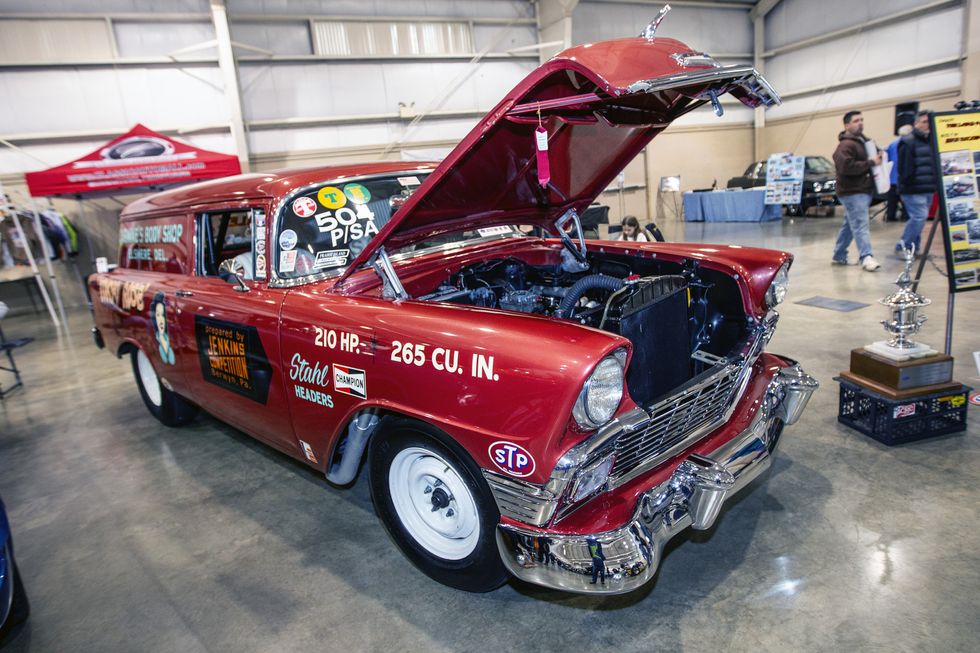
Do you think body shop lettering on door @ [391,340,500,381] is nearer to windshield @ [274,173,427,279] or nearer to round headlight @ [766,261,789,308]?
windshield @ [274,173,427,279]

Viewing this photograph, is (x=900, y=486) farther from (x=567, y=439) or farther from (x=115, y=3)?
(x=115, y=3)

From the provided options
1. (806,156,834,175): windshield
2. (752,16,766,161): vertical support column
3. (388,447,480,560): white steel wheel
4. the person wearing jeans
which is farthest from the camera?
(752,16,766,161): vertical support column

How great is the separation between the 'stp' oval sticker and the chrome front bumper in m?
0.18

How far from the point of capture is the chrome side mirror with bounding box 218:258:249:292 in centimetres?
267

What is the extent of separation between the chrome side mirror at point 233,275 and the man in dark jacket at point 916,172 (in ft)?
21.0

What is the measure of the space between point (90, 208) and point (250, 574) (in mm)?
11313

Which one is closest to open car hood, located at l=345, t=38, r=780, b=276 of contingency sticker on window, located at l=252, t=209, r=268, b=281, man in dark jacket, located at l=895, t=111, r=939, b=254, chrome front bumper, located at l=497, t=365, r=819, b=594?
contingency sticker on window, located at l=252, t=209, r=268, b=281

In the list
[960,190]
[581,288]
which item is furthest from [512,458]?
[960,190]

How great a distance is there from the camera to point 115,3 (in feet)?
34.8

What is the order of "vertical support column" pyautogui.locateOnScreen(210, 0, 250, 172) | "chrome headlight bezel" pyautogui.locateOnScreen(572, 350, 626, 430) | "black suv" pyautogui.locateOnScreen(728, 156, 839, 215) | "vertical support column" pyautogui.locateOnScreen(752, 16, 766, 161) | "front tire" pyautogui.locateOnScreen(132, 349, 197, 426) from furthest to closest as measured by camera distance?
1. "vertical support column" pyautogui.locateOnScreen(752, 16, 766, 161)
2. "black suv" pyautogui.locateOnScreen(728, 156, 839, 215)
3. "vertical support column" pyautogui.locateOnScreen(210, 0, 250, 172)
4. "front tire" pyautogui.locateOnScreen(132, 349, 197, 426)
5. "chrome headlight bezel" pyautogui.locateOnScreen(572, 350, 626, 430)

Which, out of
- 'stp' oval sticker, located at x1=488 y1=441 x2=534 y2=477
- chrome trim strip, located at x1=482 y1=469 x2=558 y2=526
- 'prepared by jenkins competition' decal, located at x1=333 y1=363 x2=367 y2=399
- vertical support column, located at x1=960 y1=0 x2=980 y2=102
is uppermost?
vertical support column, located at x1=960 y1=0 x2=980 y2=102

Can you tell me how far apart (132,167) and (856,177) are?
1001 centimetres

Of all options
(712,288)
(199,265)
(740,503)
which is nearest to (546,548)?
(740,503)

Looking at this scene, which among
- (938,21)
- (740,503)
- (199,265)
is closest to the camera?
(740,503)
